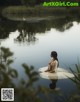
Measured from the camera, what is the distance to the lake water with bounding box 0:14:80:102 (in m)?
8.25

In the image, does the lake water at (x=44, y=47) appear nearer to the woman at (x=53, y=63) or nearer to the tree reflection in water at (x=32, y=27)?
the tree reflection in water at (x=32, y=27)

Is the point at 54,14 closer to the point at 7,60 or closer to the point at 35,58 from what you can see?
the point at 35,58

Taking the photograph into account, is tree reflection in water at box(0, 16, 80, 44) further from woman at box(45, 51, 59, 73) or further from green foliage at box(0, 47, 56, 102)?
green foliage at box(0, 47, 56, 102)

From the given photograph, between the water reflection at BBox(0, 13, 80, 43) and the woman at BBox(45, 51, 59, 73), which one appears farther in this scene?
the water reflection at BBox(0, 13, 80, 43)

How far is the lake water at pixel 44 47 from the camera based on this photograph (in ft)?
27.1

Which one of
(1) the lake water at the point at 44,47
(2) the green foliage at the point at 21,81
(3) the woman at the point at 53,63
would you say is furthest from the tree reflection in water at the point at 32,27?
(2) the green foliage at the point at 21,81

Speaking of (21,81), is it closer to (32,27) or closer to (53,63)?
(53,63)

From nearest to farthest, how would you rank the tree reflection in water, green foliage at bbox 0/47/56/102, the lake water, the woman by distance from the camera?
green foliage at bbox 0/47/56/102 → the woman → the lake water → the tree reflection in water

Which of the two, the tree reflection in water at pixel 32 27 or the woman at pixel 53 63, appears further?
the tree reflection in water at pixel 32 27

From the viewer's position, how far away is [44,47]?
1518cm

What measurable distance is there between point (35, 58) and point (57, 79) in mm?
3997

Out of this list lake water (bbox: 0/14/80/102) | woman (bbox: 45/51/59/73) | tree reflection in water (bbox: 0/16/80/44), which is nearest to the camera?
woman (bbox: 45/51/59/73)

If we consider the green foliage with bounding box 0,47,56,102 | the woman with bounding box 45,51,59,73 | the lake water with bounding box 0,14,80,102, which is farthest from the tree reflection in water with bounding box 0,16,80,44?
the green foliage with bounding box 0,47,56,102

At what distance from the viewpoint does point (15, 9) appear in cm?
2966
